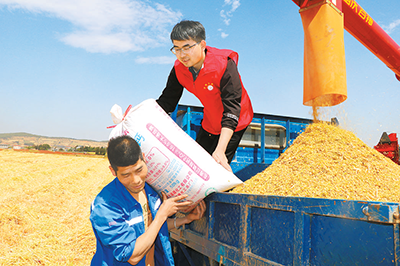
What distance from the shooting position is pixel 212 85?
2779mm

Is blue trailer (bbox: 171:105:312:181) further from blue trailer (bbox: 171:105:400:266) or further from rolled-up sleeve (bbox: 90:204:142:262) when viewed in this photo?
rolled-up sleeve (bbox: 90:204:142:262)

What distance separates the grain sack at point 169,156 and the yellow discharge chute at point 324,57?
69.1 inches

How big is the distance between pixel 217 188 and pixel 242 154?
2671mm

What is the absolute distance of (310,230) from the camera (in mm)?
1633

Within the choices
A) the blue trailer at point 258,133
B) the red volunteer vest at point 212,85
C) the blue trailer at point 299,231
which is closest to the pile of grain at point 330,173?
the blue trailer at point 299,231

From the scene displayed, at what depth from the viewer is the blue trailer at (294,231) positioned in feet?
4.41

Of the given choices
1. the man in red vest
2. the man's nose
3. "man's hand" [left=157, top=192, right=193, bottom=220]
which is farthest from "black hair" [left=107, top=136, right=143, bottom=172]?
the man in red vest

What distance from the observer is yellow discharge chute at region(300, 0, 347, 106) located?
3326mm

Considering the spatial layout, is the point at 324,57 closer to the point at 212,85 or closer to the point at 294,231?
the point at 212,85

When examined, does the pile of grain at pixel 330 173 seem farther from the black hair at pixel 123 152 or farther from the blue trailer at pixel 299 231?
the black hair at pixel 123 152

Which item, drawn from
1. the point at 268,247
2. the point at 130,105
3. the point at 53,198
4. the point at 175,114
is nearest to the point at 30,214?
the point at 53,198

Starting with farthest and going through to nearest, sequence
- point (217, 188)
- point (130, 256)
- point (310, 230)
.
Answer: point (217, 188) < point (130, 256) < point (310, 230)

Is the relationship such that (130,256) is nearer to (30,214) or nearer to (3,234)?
(3,234)

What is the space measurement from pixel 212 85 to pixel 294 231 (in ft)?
5.04
